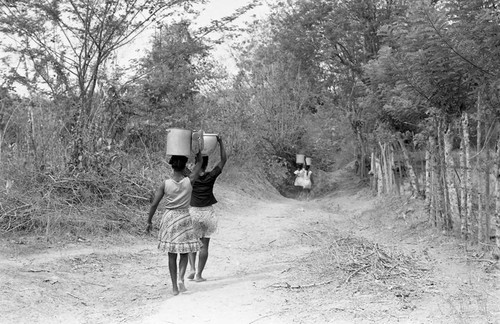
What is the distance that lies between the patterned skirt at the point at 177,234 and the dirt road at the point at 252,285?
498 millimetres

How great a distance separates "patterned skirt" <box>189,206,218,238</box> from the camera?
6641 mm

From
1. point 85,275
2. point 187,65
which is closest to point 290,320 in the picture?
point 85,275

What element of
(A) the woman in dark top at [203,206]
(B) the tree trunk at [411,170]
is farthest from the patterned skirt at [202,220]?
(B) the tree trunk at [411,170]

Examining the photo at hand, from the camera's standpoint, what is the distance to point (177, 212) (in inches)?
238

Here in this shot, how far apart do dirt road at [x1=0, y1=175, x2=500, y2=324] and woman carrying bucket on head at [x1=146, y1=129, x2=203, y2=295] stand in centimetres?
44

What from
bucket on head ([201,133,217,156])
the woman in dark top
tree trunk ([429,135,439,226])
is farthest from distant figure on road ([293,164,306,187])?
the woman in dark top

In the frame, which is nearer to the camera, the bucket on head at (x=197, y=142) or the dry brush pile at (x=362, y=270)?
the dry brush pile at (x=362, y=270)

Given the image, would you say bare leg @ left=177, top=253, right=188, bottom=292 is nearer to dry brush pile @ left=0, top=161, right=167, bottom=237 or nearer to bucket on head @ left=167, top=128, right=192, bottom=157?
bucket on head @ left=167, top=128, right=192, bottom=157

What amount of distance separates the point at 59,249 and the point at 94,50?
516 centimetres

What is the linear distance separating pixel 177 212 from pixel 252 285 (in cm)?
117

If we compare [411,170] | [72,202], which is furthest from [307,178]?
[72,202]

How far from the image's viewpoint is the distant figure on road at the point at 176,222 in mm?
5973

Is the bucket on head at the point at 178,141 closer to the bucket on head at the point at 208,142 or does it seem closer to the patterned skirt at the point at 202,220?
the bucket on head at the point at 208,142

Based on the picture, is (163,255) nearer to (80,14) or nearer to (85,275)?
(85,275)
